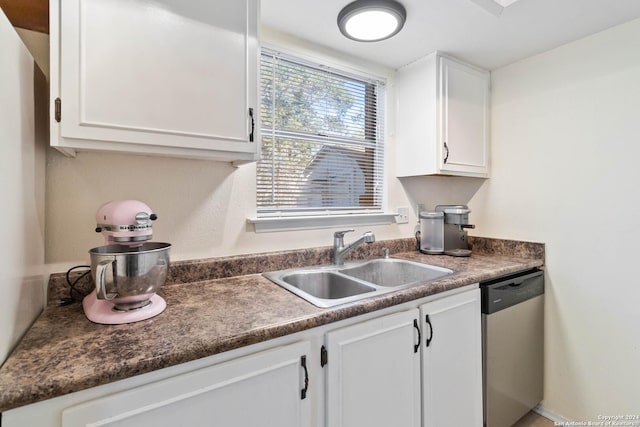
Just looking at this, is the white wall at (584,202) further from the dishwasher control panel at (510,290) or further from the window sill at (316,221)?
the window sill at (316,221)

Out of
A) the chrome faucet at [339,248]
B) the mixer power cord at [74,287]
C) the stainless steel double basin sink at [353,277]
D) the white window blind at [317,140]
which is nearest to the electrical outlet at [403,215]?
the white window blind at [317,140]

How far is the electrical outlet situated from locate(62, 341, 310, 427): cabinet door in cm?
130

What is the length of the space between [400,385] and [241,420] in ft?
2.06

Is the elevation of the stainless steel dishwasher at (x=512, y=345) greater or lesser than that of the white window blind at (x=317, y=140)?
lesser

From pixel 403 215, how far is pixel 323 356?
1.30 metres

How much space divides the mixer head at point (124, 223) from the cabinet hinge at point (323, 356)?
680 mm

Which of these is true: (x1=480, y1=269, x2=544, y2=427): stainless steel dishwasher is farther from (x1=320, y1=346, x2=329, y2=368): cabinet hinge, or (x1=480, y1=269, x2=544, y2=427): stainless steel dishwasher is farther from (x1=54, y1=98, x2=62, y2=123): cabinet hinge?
(x1=54, y1=98, x2=62, y2=123): cabinet hinge

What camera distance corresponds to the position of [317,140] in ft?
5.77

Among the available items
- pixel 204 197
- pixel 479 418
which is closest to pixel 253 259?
pixel 204 197

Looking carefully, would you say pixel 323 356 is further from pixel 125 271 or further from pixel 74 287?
pixel 74 287

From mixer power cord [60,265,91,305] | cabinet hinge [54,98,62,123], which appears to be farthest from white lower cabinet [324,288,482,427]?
cabinet hinge [54,98,62,123]

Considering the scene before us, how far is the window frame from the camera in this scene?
155 centimetres

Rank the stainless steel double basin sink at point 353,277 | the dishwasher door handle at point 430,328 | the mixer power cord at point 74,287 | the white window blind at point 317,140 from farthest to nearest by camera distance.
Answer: the white window blind at point 317,140
the stainless steel double basin sink at point 353,277
the dishwasher door handle at point 430,328
the mixer power cord at point 74,287

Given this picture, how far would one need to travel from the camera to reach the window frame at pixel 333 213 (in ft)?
5.10
